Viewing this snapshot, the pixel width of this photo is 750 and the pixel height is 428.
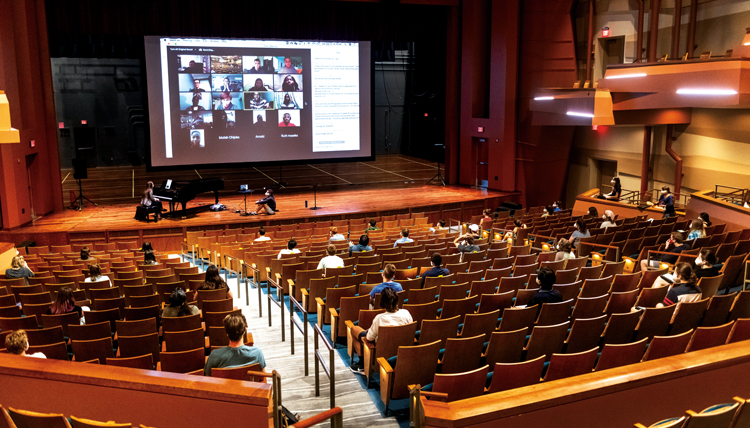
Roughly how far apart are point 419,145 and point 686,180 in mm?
14161

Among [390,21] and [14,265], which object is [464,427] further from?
[390,21]

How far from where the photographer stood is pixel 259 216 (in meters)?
15.8

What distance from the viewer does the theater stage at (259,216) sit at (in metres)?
14.2

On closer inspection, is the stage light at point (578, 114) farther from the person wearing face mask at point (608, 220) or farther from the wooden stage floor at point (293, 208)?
the person wearing face mask at point (608, 220)

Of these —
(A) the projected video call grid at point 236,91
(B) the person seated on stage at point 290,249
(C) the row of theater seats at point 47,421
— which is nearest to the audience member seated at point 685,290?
(C) the row of theater seats at point 47,421

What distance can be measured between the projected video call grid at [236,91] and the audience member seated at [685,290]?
14.5m

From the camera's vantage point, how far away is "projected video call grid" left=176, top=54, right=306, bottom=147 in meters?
17.3

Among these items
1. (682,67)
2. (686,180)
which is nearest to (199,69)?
(682,67)

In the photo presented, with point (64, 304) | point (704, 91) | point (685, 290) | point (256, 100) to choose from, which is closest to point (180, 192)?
point (256, 100)

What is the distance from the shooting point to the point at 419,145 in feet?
94.3

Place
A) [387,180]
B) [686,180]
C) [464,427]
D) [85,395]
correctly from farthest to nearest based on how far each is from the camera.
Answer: [387,180] → [686,180] → [85,395] → [464,427]

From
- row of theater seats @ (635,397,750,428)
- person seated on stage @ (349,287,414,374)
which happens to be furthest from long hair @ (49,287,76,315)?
row of theater seats @ (635,397,750,428)

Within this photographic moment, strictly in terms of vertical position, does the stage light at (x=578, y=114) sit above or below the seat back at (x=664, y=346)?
above

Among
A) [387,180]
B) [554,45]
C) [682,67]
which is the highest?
[554,45]
